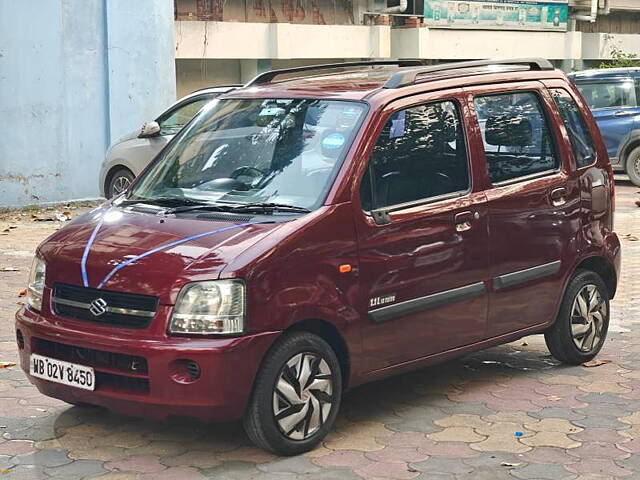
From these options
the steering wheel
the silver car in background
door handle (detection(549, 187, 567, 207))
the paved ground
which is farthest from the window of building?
the steering wheel

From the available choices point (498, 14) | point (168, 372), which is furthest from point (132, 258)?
point (498, 14)

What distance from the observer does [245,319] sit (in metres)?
5.15

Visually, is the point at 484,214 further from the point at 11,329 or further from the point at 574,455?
the point at 11,329

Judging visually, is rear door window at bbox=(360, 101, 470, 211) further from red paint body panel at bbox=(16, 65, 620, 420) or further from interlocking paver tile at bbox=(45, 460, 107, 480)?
interlocking paver tile at bbox=(45, 460, 107, 480)

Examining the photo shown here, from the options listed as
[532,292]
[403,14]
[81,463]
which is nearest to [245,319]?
[81,463]

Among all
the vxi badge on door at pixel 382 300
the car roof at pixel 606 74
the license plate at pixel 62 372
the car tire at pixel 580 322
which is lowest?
the car tire at pixel 580 322

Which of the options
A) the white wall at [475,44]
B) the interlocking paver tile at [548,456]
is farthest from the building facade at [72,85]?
the interlocking paver tile at [548,456]

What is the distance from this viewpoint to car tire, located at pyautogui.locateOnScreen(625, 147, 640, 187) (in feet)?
63.1

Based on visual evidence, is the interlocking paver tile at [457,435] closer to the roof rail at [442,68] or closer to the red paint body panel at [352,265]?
the red paint body panel at [352,265]

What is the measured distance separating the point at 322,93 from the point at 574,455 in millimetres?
2187

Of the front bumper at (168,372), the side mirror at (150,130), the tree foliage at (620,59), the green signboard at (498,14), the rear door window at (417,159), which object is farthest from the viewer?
the tree foliage at (620,59)

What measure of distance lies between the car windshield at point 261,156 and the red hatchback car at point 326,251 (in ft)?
0.04

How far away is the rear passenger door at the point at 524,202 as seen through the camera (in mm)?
6516

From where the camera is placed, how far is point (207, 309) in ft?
16.9
